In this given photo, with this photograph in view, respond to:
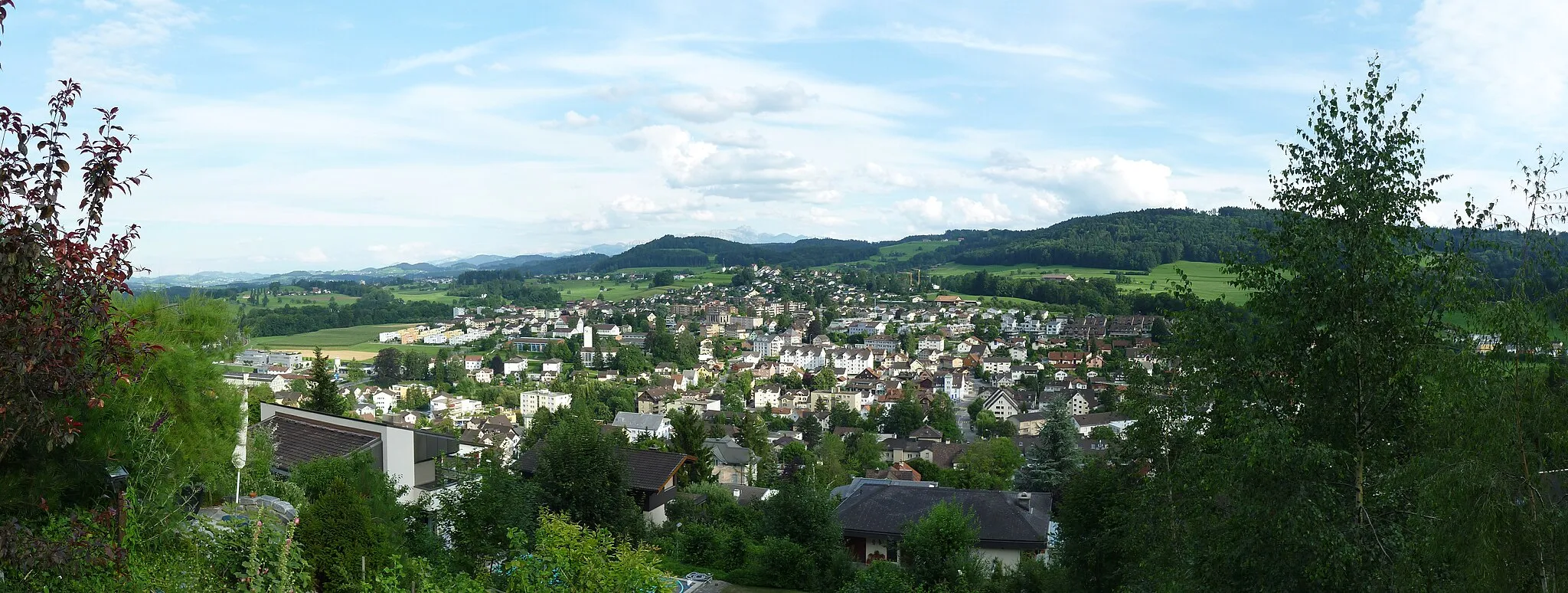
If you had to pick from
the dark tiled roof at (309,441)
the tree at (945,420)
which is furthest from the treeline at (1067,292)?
A: the dark tiled roof at (309,441)

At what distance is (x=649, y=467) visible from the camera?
1917 cm

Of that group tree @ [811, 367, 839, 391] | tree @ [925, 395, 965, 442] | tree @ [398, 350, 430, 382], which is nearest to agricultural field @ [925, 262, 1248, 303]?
tree @ [925, 395, 965, 442]

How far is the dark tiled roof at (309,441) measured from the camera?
13.3 metres

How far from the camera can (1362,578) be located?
6.38 meters

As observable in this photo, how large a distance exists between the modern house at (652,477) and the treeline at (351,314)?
89374 mm

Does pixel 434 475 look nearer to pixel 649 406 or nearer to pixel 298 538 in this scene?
pixel 298 538

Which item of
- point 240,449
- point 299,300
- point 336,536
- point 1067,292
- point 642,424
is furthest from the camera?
point 299,300

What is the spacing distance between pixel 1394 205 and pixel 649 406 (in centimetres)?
6475

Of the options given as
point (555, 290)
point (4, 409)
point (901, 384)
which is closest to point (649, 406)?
point (901, 384)

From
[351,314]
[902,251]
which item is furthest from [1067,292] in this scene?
[351,314]

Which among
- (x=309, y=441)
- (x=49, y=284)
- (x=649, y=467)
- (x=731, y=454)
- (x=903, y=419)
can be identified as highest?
(x=49, y=284)

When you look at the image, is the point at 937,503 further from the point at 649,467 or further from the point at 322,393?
the point at 322,393

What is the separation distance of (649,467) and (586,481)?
3887 millimetres

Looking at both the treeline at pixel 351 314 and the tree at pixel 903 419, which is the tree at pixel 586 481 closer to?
the tree at pixel 903 419
